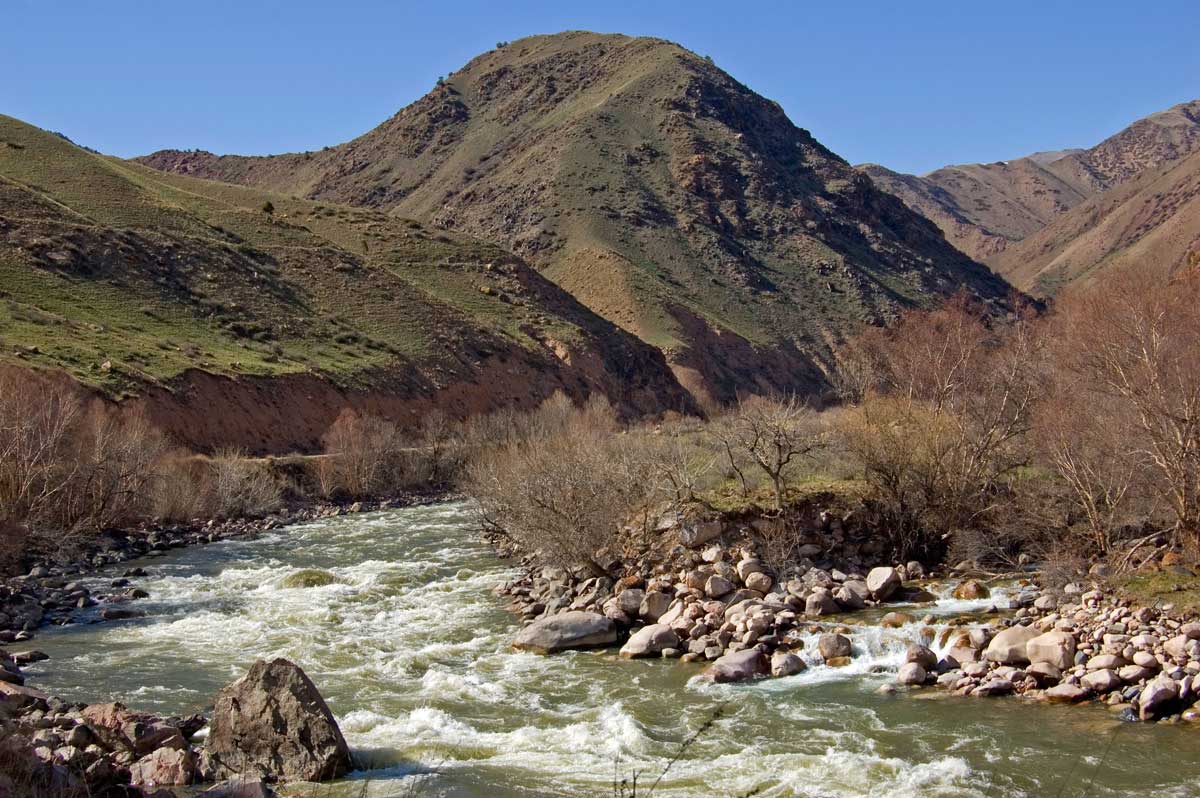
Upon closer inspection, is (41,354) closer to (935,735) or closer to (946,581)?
(946,581)

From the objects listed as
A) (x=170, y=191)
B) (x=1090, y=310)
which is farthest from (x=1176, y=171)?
(x=170, y=191)

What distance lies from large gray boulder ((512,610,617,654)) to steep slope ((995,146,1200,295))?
97914 mm

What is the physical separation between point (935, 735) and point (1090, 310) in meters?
29.7

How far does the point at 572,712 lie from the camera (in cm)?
1414

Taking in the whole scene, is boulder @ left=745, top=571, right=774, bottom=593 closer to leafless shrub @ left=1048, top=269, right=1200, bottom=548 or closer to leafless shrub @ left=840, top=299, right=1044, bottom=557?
leafless shrub @ left=840, top=299, right=1044, bottom=557

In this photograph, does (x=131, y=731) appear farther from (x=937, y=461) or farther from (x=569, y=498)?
(x=937, y=461)

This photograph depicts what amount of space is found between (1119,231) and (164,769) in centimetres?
15259

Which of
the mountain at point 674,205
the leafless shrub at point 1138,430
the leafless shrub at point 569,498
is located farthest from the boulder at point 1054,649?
the mountain at point 674,205

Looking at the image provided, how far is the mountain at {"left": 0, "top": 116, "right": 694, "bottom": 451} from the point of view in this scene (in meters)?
46.5

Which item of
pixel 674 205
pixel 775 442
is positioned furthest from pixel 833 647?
pixel 674 205

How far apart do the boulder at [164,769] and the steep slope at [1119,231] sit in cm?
10620

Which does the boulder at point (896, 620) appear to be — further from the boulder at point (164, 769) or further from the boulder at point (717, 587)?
the boulder at point (164, 769)

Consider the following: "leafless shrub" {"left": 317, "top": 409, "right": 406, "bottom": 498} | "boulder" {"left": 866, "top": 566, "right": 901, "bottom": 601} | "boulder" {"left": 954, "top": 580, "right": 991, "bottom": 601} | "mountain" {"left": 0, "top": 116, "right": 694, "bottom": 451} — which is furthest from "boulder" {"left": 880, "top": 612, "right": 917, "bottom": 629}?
"mountain" {"left": 0, "top": 116, "right": 694, "bottom": 451}

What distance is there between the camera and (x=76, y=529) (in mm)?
27188
